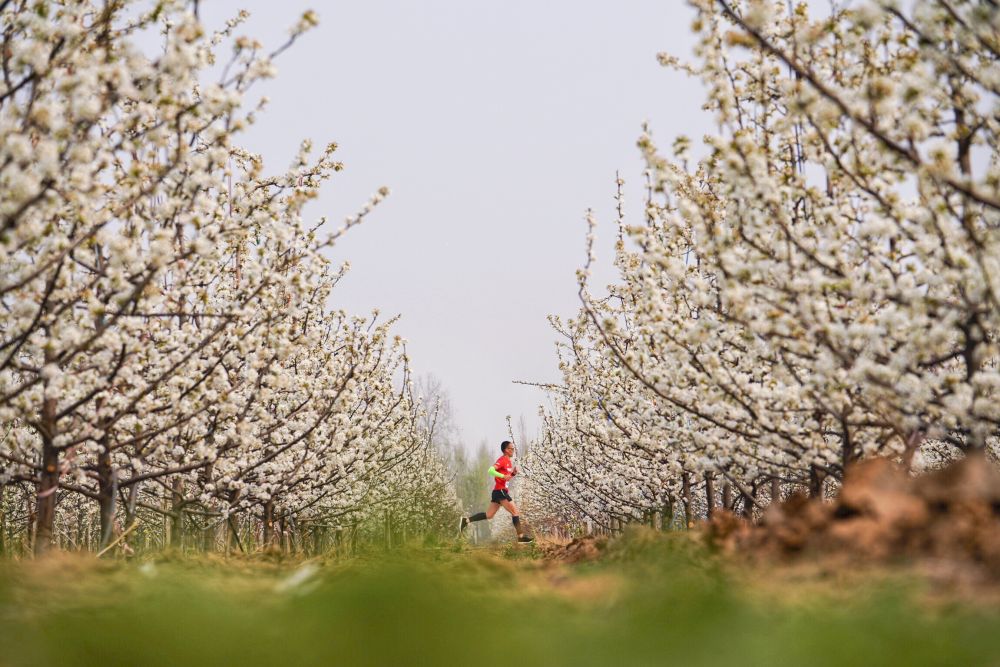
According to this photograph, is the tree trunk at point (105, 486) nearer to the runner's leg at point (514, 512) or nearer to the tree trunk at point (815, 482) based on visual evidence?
the tree trunk at point (815, 482)

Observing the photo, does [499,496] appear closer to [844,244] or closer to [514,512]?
[514,512]

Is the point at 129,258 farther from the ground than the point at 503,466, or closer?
farther from the ground

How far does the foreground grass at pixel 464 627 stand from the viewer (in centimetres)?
164

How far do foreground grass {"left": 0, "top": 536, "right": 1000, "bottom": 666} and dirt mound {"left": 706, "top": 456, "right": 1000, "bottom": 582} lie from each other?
1.55 feet

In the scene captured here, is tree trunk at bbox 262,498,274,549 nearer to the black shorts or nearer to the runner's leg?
the runner's leg

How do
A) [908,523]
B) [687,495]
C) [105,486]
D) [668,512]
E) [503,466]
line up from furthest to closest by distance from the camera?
[503,466], [668,512], [687,495], [105,486], [908,523]

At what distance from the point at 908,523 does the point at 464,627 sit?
200 centimetres

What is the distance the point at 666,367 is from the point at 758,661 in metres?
6.24

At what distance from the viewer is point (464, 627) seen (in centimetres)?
174

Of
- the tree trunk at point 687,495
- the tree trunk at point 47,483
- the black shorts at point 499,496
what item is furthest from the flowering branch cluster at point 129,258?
the black shorts at point 499,496

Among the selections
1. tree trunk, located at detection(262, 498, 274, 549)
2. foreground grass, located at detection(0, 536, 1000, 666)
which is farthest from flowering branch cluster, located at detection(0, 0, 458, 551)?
foreground grass, located at detection(0, 536, 1000, 666)

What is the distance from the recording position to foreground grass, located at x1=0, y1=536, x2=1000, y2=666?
1.64m

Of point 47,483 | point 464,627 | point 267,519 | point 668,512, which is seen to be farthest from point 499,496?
point 464,627

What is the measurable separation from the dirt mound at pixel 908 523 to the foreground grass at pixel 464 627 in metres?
0.47
